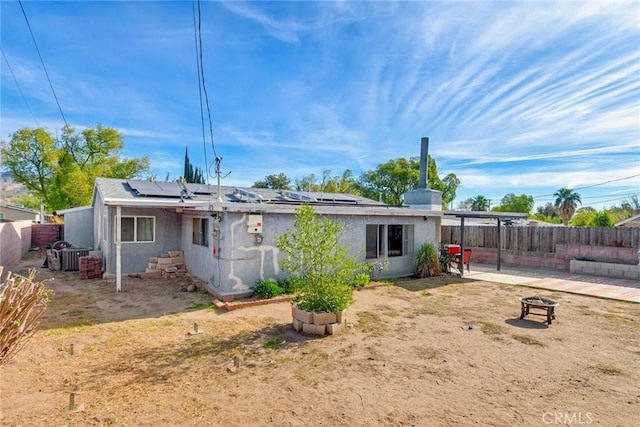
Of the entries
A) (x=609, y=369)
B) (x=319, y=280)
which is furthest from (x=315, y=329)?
(x=609, y=369)

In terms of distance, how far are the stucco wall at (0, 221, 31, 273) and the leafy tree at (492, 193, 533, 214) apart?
55.4m

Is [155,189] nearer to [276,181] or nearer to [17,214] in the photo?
[17,214]

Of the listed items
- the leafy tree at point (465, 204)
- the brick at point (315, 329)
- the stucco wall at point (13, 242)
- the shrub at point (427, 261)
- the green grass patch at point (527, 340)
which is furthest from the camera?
the leafy tree at point (465, 204)

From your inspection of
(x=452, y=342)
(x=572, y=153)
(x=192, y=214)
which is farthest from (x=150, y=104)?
(x=572, y=153)

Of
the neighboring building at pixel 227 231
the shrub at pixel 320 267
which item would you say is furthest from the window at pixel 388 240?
the shrub at pixel 320 267

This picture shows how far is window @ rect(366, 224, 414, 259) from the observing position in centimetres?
1113

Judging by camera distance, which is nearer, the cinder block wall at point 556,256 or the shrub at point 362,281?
the shrub at point 362,281

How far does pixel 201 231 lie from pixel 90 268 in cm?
437

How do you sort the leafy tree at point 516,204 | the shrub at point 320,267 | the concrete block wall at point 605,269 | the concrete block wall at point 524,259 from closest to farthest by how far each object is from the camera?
1. the shrub at point 320,267
2. the concrete block wall at point 605,269
3. the concrete block wall at point 524,259
4. the leafy tree at point 516,204

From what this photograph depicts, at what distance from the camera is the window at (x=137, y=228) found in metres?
11.4

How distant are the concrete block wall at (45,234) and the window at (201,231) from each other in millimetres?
14501

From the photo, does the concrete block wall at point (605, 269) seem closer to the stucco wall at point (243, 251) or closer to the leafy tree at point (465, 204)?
the stucco wall at point (243, 251)

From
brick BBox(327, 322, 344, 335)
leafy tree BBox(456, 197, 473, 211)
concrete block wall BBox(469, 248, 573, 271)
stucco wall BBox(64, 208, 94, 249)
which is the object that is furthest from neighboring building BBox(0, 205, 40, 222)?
leafy tree BBox(456, 197, 473, 211)

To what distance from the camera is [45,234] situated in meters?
20.0
